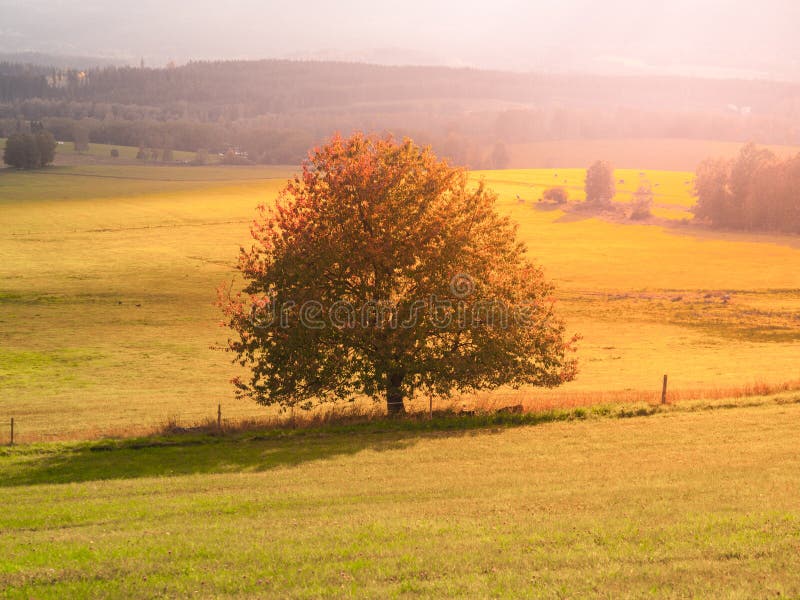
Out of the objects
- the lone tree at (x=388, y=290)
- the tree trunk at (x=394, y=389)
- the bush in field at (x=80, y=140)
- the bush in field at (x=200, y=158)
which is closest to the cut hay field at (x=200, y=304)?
the lone tree at (x=388, y=290)

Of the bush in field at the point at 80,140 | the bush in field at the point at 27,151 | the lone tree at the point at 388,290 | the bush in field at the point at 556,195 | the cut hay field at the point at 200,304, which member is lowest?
the cut hay field at the point at 200,304

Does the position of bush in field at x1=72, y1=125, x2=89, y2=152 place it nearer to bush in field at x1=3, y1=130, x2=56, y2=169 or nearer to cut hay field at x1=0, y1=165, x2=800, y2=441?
bush in field at x1=3, y1=130, x2=56, y2=169

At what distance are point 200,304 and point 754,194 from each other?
87682 mm

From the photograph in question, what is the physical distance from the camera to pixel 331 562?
14375 mm

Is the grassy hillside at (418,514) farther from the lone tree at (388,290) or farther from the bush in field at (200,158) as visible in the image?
the bush in field at (200,158)

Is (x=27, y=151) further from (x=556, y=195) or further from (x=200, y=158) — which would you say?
(x=556, y=195)

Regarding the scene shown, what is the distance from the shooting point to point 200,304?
6788 cm

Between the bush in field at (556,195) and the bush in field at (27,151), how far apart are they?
96.2 m

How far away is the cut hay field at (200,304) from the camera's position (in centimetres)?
4019

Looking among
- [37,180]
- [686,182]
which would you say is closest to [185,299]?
[37,180]

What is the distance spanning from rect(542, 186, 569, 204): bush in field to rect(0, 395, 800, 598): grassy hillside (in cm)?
11328

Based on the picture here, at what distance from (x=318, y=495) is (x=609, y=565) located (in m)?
8.22

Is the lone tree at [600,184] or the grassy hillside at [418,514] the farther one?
the lone tree at [600,184]

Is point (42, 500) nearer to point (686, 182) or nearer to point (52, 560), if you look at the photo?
point (52, 560)
